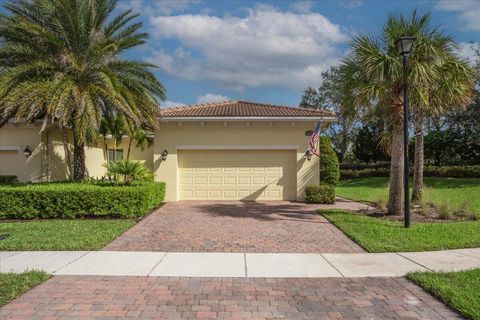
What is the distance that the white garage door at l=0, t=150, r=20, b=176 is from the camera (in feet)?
51.6

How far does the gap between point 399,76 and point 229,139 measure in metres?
7.68

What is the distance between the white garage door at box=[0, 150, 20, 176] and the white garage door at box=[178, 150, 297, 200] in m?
6.69

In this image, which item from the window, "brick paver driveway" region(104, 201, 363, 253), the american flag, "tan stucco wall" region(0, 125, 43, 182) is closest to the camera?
"brick paver driveway" region(104, 201, 363, 253)

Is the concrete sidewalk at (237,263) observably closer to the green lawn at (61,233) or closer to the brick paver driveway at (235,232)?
the green lawn at (61,233)

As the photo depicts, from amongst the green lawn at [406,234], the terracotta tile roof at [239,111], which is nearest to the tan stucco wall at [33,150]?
the terracotta tile roof at [239,111]

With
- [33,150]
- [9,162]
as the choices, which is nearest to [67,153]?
[33,150]

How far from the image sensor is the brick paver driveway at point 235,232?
26.3 ft

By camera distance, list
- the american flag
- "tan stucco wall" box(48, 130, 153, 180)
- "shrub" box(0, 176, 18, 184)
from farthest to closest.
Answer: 1. "tan stucco wall" box(48, 130, 153, 180)
2. "shrub" box(0, 176, 18, 184)
3. the american flag

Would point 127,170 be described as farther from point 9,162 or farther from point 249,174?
point 9,162

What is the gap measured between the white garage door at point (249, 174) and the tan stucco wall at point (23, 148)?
5736 millimetres

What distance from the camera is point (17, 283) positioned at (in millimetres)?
5395

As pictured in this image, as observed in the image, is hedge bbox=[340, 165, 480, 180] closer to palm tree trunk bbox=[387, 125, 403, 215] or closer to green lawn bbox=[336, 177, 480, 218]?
green lawn bbox=[336, 177, 480, 218]

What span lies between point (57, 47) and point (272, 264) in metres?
11.0

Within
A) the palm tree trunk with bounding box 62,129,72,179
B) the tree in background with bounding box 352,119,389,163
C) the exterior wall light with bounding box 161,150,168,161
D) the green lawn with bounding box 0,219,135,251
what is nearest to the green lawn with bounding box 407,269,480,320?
the green lawn with bounding box 0,219,135,251
